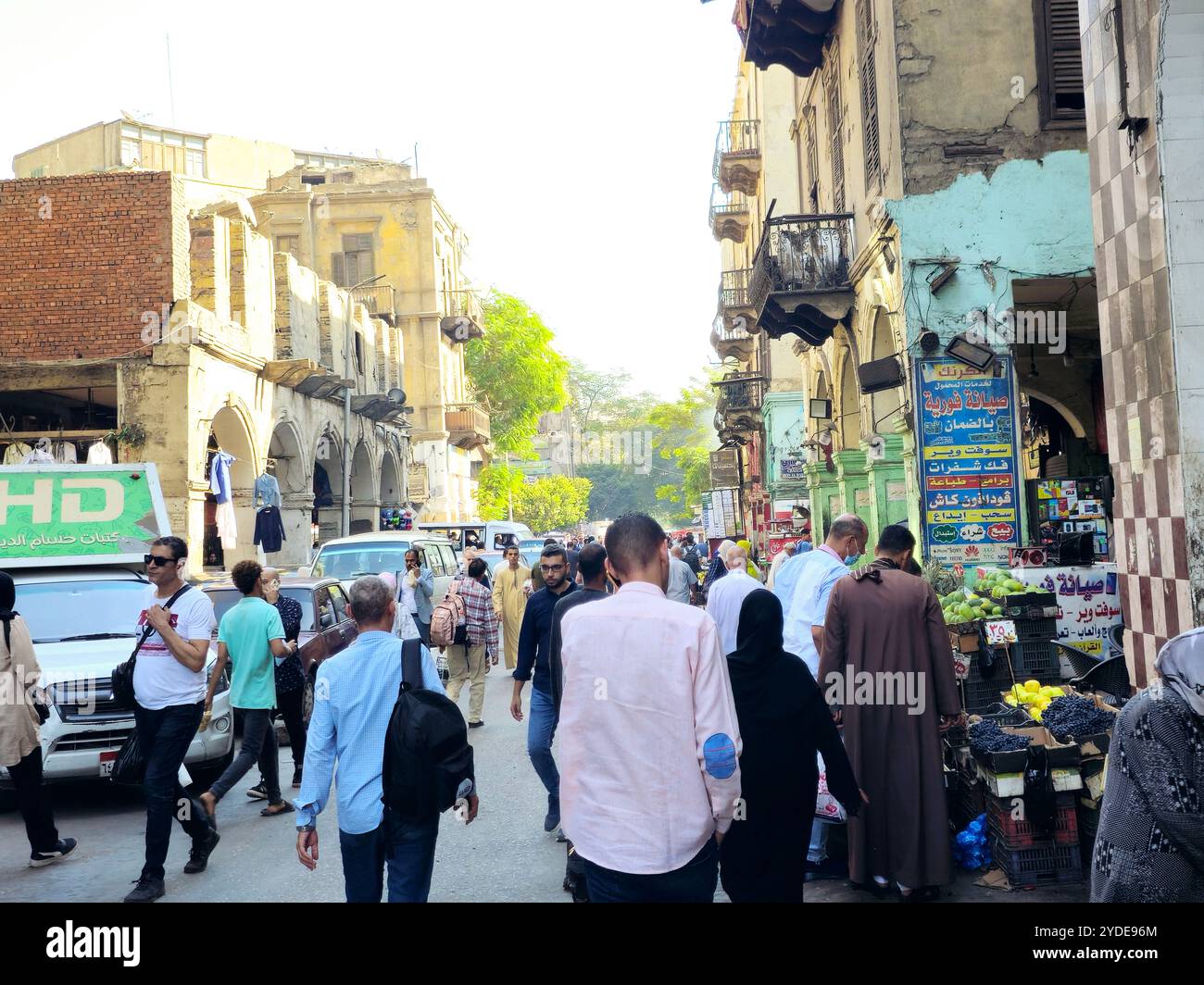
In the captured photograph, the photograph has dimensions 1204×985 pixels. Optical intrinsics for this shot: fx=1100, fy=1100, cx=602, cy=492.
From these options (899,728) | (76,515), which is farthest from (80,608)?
(899,728)

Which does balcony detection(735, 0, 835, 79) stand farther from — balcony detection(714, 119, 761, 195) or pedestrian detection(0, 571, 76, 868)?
pedestrian detection(0, 571, 76, 868)

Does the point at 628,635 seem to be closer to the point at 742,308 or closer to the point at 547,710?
the point at 547,710

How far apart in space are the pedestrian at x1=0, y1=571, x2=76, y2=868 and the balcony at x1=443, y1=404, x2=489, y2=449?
3887cm

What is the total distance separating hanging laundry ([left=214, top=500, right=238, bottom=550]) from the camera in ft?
68.1

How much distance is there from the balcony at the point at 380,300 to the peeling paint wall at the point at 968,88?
95.8 ft

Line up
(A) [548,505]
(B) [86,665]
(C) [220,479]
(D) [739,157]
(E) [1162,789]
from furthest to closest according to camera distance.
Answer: (A) [548,505] → (D) [739,157] → (C) [220,479] → (B) [86,665] → (E) [1162,789]

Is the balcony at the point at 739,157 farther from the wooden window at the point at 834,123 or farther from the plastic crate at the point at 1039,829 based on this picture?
the plastic crate at the point at 1039,829

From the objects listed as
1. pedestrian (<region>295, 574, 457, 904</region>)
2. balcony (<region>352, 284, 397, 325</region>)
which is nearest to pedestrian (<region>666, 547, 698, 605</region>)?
pedestrian (<region>295, 574, 457, 904</region>)

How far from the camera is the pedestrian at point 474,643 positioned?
452 inches

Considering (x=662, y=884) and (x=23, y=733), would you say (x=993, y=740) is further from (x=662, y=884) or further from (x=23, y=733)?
(x=23, y=733)

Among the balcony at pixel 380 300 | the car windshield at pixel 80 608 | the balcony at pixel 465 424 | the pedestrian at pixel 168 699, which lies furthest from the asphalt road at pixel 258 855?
the balcony at pixel 465 424

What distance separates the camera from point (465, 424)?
Result: 150ft

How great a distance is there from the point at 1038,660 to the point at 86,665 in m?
7.60
